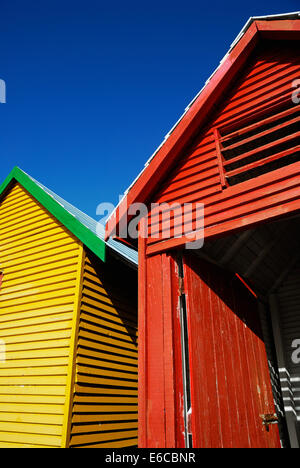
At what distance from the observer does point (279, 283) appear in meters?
7.14

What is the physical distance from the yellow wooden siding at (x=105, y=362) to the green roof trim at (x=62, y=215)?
45cm

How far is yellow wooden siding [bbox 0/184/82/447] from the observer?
5625 millimetres

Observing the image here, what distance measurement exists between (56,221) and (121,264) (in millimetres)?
1767

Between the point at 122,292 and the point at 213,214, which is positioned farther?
the point at 122,292

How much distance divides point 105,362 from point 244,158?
4.56 metres

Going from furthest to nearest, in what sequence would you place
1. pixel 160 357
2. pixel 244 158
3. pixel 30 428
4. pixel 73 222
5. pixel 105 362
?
pixel 73 222
pixel 105 362
pixel 30 428
pixel 244 158
pixel 160 357

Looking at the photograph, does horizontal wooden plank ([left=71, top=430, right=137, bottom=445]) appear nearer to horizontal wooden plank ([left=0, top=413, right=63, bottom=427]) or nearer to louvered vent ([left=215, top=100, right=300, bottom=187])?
horizontal wooden plank ([left=0, top=413, right=63, bottom=427])

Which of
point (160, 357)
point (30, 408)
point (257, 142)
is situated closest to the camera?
point (160, 357)

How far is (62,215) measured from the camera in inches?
279

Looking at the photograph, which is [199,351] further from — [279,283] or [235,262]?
[279,283]

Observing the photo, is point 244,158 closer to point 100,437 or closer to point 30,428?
point 100,437

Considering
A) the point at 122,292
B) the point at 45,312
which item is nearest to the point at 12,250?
the point at 45,312

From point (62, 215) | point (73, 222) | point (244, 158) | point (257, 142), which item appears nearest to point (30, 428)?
point (73, 222)

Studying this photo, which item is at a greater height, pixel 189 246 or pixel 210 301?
pixel 189 246
